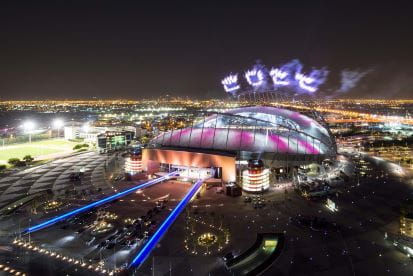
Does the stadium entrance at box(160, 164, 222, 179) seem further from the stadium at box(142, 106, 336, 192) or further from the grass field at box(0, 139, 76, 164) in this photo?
the grass field at box(0, 139, 76, 164)

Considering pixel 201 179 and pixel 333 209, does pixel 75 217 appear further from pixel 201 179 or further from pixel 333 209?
pixel 333 209

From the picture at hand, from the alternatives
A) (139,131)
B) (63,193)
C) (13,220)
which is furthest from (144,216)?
(139,131)

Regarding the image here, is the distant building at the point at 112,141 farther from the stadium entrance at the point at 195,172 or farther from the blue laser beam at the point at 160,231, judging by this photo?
the blue laser beam at the point at 160,231

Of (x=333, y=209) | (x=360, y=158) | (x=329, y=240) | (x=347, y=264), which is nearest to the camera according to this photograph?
(x=347, y=264)

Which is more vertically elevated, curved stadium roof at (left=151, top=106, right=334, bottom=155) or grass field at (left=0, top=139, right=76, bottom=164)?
curved stadium roof at (left=151, top=106, right=334, bottom=155)

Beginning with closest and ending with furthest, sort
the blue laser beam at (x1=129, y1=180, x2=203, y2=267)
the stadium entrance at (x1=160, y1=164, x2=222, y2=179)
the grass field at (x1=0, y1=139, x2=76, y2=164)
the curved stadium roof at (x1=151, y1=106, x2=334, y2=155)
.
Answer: the blue laser beam at (x1=129, y1=180, x2=203, y2=267)
the stadium entrance at (x1=160, y1=164, x2=222, y2=179)
the curved stadium roof at (x1=151, y1=106, x2=334, y2=155)
the grass field at (x1=0, y1=139, x2=76, y2=164)

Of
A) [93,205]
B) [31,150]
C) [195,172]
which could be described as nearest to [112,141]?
[31,150]

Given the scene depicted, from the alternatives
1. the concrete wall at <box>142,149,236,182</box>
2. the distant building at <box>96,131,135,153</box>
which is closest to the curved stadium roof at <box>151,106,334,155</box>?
the concrete wall at <box>142,149,236,182</box>
